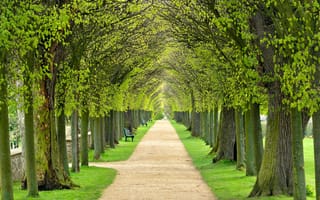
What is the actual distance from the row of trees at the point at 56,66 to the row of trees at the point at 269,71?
3359 millimetres

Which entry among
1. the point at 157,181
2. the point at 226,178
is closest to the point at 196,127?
the point at 226,178

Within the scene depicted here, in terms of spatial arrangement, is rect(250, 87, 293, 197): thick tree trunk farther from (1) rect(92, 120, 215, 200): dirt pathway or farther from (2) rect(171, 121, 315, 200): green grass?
(1) rect(92, 120, 215, 200): dirt pathway

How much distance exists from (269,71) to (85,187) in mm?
8206

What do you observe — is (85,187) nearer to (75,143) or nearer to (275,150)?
(75,143)

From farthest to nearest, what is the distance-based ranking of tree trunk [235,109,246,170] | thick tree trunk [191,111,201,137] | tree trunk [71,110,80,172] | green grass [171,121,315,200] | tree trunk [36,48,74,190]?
thick tree trunk [191,111,201,137] < tree trunk [235,109,246,170] < tree trunk [71,110,80,172] < tree trunk [36,48,74,190] < green grass [171,121,315,200]

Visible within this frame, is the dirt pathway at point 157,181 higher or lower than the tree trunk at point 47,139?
lower

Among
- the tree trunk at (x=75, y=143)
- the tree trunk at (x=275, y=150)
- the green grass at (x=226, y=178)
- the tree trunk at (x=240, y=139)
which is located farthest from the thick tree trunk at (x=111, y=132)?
the tree trunk at (x=275, y=150)

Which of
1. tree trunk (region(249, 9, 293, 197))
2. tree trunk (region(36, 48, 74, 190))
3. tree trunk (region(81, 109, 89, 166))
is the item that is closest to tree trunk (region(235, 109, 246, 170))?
tree trunk (region(81, 109, 89, 166))

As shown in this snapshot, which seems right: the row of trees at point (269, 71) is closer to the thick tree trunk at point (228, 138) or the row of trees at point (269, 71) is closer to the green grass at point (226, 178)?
the thick tree trunk at point (228, 138)

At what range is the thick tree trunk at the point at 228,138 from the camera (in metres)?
32.9

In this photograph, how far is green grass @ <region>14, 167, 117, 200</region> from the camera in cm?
1924

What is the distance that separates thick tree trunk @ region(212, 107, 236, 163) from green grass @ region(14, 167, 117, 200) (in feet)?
20.0

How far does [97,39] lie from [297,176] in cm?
1557

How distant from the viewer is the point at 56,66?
2008 centimetres
